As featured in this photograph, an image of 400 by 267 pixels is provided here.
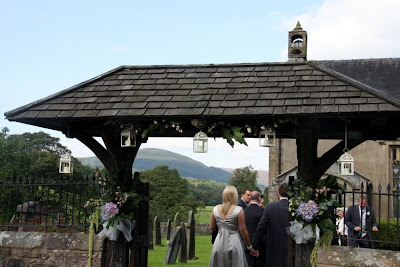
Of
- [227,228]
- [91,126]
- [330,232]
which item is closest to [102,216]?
[91,126]

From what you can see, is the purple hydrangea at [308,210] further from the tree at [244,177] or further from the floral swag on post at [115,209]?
the tree at [244,177]

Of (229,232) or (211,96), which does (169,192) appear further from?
→ (229,232)

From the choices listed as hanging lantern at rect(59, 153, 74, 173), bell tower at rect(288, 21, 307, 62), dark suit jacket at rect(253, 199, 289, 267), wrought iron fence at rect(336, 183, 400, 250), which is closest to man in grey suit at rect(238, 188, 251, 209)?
dark suit jacket at rect(253, 199, 289, 267)

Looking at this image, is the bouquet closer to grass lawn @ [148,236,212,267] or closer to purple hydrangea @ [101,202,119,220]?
purple hydrangea @ [101,202,119,220]

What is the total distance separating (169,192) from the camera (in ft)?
109

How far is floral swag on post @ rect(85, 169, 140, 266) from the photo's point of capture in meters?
8.27

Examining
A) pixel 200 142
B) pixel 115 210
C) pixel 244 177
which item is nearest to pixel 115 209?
pixel 115 210

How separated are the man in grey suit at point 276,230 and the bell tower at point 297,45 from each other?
1968 cm

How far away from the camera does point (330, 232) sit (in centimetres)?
765

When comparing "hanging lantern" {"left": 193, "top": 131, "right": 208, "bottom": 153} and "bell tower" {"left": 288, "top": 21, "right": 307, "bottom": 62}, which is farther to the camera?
Answer: "bell tower" {"left": 288, "top": 21, "right": 307, "bottom": 62}

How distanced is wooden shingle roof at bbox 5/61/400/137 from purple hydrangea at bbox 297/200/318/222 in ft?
3.98

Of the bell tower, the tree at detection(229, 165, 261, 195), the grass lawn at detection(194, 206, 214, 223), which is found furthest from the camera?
the tree at detection(229, 165, 261, 195)

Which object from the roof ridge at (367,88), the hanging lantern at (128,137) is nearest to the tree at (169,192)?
the hanging lantern at (128,137)

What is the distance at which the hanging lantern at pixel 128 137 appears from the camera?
8.12 meters
